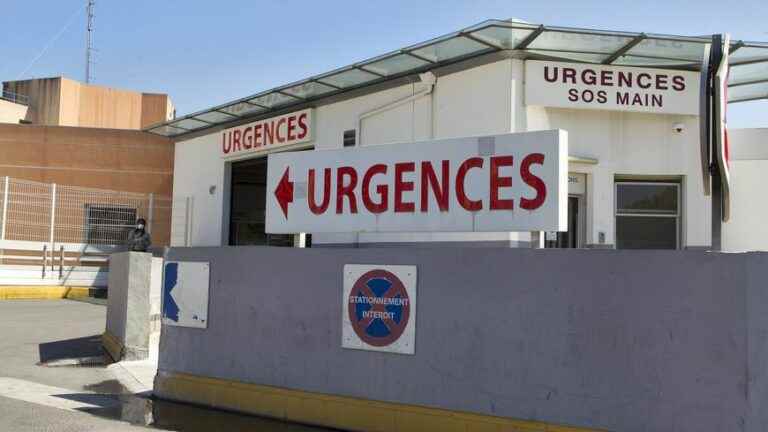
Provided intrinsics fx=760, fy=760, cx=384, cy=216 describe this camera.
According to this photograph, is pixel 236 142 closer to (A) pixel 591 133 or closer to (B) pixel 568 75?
(B) pixel 568 75

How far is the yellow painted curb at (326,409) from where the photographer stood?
654 cm

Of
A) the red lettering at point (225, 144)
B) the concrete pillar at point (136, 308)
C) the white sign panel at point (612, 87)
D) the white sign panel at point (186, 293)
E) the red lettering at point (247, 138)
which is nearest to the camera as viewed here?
the white sign panel at point (186, 293)

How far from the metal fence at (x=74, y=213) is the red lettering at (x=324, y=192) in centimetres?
1562

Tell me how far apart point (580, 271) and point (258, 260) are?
348 centimetres

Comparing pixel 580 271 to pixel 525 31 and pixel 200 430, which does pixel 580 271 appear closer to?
pixel 200 430

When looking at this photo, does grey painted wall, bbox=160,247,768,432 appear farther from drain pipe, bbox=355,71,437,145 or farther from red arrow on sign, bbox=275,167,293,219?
drain pipe, bbox=355,71,437,145

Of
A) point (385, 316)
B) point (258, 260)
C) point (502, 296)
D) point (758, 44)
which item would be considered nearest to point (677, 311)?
point (502, 296)

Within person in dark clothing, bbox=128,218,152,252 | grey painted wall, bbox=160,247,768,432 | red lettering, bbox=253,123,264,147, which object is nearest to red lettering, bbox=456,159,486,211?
grey painted wall, bbox=160,247,768,432

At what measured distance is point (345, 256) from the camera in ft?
24.4

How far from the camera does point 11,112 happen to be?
38.7 m

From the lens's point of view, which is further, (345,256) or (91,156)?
(91,156)

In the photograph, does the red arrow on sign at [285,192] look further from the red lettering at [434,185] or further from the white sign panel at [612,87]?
the white sign panel at [612,87]

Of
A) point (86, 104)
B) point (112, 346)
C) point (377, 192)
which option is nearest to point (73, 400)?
point (112, 346)

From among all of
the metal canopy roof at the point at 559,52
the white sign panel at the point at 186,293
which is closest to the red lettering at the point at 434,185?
the white sign panel at the point at 186,293
